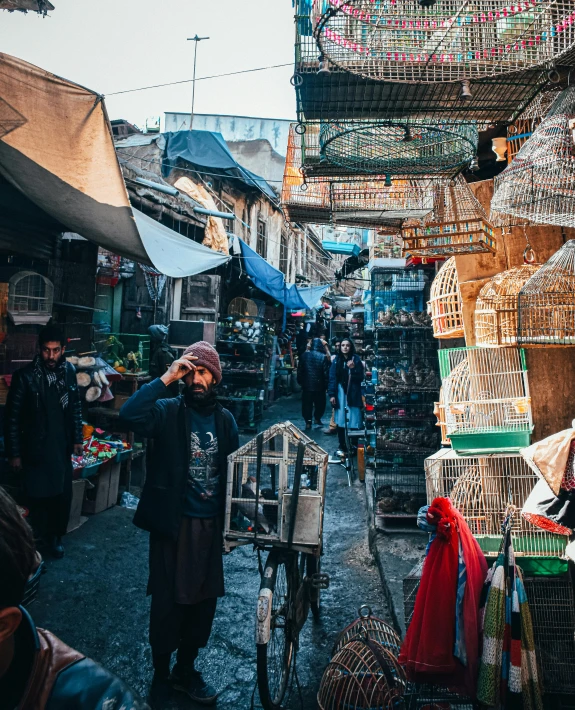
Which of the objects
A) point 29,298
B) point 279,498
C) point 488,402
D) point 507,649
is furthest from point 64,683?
point 29,298

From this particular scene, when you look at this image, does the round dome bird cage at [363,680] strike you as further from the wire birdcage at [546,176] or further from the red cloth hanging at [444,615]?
the wire birdcage at [546,176]

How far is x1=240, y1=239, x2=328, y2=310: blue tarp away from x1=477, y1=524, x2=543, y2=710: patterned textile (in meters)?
10.9

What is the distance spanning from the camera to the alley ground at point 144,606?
11.7 feet

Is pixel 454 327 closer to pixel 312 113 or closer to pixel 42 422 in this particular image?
pixel 312 113

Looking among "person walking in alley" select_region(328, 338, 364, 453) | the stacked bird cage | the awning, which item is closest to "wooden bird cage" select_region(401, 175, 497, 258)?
the stacked bird cage

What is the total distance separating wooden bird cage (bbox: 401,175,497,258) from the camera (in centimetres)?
343

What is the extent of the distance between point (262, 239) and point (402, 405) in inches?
543

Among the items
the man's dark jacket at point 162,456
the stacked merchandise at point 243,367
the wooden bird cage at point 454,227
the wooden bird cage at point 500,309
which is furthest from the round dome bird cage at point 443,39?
the stacked merchandise at point 243,367

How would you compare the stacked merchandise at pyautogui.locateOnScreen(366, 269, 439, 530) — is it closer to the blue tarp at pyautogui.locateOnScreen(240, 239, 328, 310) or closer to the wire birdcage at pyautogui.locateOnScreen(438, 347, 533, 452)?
the wire birdcage at pyautogui.locateOnScreen(438, 347, 533, 452)

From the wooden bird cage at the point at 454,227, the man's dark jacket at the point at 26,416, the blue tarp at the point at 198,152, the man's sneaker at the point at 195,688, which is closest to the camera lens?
the man's sneaker at the point at 195,688

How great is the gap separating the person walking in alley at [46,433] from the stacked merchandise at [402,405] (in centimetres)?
350

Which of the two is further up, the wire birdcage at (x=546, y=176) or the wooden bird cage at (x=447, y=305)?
the wire birdcage at (x=546, y=176)

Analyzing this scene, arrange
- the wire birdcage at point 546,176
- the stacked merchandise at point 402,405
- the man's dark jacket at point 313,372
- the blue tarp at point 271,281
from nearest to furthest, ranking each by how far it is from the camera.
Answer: the wire birdcage at point 546,176 < the stacked merchandise at point 402,405 < the man's dark jacket at point 313,372 < the blue tarp at point 271,281

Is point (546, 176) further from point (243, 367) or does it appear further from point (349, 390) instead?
point (243, 367)
